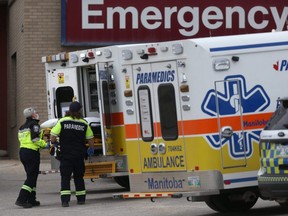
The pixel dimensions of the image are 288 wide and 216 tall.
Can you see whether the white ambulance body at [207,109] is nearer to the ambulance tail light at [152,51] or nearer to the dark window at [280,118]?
the ambulance tail light at [152,51]

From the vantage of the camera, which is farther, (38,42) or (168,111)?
(38,42)

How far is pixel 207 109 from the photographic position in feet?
41.3

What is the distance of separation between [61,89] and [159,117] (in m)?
5.38

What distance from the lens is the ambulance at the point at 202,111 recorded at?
496 inches

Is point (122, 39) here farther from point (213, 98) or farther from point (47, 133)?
point (213, 98)

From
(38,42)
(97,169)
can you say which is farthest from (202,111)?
(38,42)

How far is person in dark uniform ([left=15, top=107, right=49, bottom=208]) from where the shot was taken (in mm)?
16266

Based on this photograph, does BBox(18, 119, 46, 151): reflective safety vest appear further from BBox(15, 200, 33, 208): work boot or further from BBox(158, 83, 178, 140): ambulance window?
BBox(158, 83, 178, 140): ambulance window

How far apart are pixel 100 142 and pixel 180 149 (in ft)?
14.9

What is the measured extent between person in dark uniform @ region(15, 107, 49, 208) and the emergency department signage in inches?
365

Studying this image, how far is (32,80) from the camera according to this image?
2583 centimetres

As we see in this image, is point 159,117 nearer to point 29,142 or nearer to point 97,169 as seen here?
point 29,142

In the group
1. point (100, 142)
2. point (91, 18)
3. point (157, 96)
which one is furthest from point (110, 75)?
point (91, 18)

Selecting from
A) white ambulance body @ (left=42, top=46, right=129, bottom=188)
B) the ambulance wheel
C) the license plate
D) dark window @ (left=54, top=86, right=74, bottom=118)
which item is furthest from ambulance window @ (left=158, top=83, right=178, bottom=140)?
the ambulance wheel
